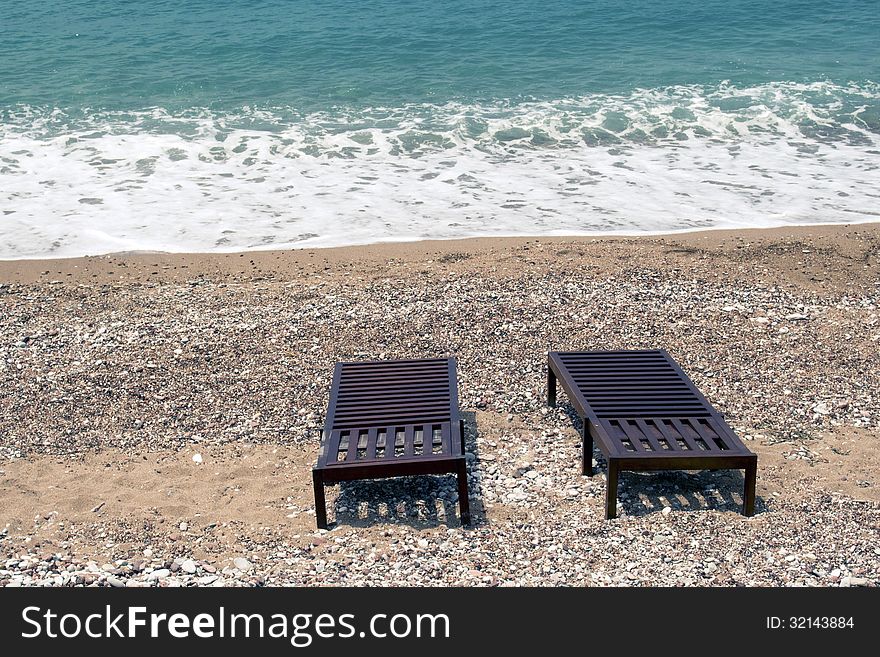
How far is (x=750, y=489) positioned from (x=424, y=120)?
14463 mm

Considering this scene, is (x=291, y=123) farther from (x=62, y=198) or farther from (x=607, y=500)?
(x=607, y=500)

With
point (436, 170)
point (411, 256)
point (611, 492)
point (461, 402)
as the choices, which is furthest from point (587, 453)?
point (436, 170)

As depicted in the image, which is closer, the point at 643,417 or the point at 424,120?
the point at 643,417

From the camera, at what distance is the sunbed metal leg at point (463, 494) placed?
5.56 metres

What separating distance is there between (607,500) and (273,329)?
4303mm

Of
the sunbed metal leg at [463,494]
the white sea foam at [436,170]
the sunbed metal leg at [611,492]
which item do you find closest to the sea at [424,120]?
the white sea foam at [436,170]

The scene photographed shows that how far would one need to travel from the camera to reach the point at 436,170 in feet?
50.0

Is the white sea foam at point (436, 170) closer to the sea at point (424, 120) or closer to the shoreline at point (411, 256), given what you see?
the sea at point (424, 120)

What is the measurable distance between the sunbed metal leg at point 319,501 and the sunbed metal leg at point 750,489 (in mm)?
2731

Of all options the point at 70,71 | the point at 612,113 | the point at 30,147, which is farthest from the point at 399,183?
the point at 70,71

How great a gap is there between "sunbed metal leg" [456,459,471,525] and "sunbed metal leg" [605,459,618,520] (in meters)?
0.90

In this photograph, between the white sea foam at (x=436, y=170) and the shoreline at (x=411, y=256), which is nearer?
the shoreline at (x=411, y=256)

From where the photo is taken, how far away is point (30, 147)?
17031mm

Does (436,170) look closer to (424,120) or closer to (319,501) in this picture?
(424,120)
